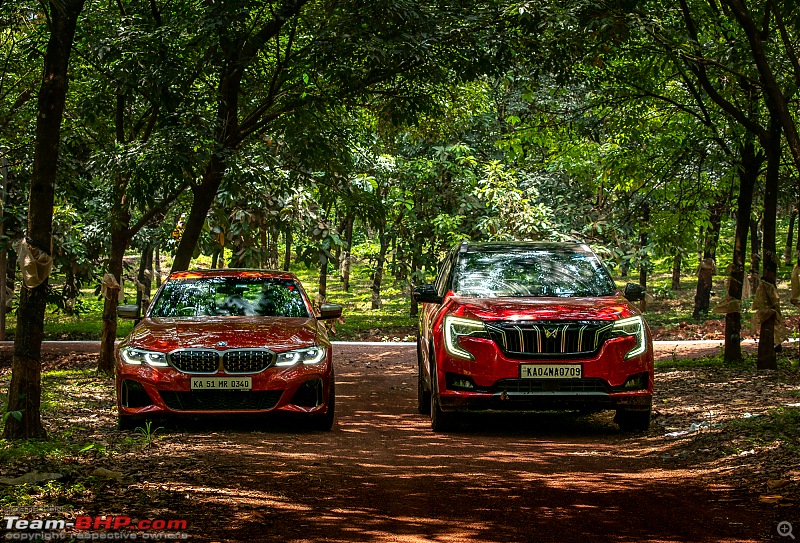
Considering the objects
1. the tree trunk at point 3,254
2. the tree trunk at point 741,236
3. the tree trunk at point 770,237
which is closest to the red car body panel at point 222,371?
the tree trunk at point 770,237

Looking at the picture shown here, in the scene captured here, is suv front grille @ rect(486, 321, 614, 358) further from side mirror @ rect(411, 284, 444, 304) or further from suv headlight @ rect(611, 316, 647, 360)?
side mirror @ rect(411, 284, 444, 304)

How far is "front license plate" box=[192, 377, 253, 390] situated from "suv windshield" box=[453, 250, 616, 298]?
249 cm

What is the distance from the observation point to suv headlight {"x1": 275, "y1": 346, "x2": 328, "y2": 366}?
941 cm

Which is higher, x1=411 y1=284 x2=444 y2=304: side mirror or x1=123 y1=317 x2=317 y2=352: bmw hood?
x1=411 y1=284 x2=444 y2=304: side mirror

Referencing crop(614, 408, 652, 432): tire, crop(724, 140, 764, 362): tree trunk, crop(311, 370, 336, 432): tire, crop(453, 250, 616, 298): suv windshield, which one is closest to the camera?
crop(311, 370, 336, 432): tire

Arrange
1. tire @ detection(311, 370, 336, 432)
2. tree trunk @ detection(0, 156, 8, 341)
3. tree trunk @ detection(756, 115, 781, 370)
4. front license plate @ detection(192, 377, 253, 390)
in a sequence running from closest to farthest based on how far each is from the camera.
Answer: front license plate @ detection(192, 377, 253, 390) < tire @ detection(311, 370, 336, 432) < tree trunk @ detection(756, 115, 781, 370) < tree trunk @ detection(0, 156, 8, 341)

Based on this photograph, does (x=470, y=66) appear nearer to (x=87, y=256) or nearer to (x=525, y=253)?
(x=525, y=253)

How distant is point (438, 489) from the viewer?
6816 mm

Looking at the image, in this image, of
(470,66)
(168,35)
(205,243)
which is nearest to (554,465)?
(470,66)

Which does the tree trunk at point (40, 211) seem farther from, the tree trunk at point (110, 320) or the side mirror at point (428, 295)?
the tree trunk at point (110, 320)

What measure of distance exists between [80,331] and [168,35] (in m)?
17.1

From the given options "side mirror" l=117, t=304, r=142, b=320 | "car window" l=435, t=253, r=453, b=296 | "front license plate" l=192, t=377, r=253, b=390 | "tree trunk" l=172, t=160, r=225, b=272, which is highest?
"tree trunk" l=172, t=160, r=225, b=272

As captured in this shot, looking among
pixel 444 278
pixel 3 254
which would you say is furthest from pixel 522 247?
pixel 3 254

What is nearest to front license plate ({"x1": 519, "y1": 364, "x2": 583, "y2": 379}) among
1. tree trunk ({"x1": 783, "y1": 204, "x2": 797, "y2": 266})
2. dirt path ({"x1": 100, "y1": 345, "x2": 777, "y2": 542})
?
dirt path ({"x1": 100, "y1": 345, "x2": 777, "y2": 542})
